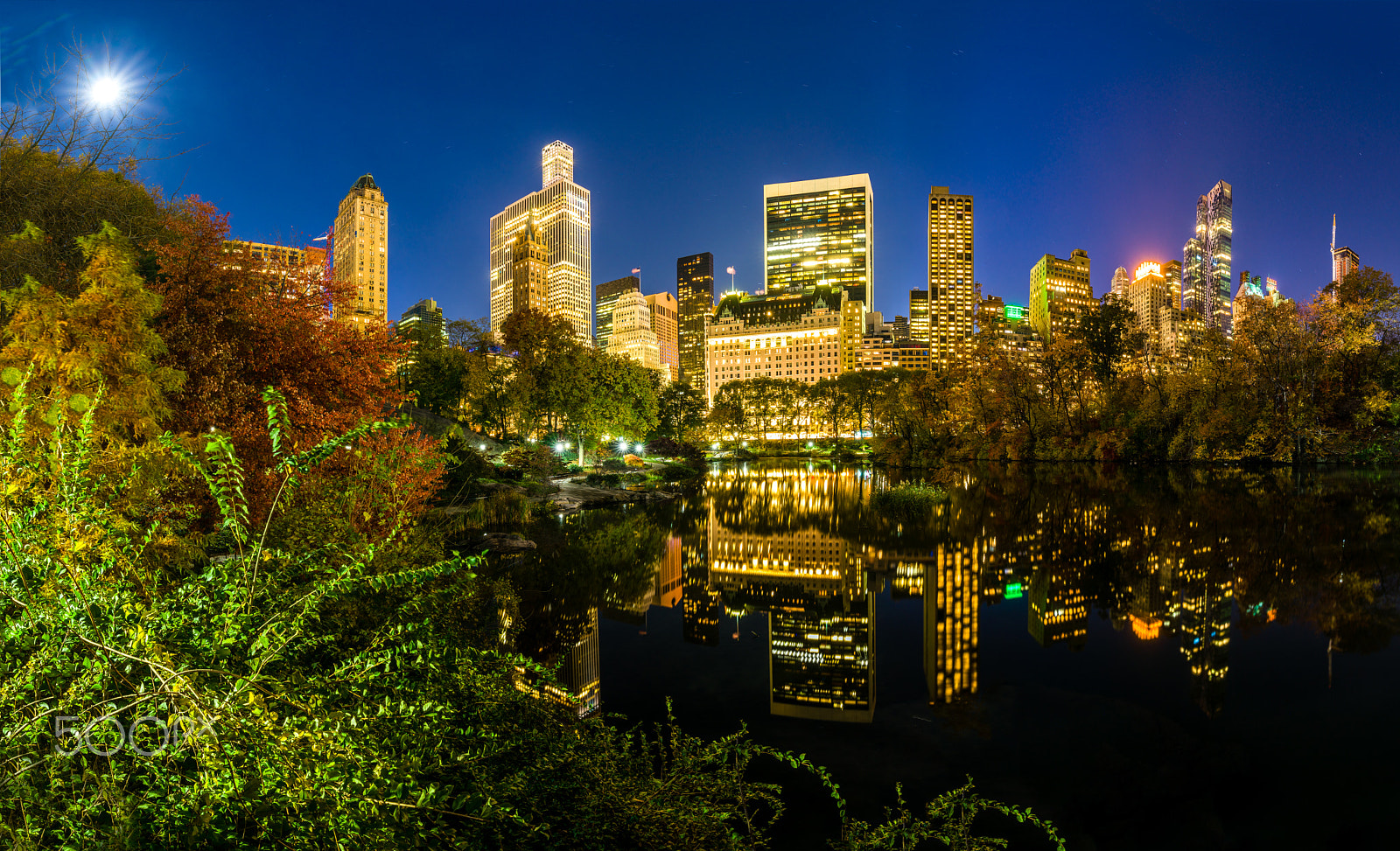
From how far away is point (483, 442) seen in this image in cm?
3834

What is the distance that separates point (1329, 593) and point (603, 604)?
13929 mm

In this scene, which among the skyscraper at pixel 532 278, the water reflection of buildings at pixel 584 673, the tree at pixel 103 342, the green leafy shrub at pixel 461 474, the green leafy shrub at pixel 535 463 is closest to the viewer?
the water reflection of buildings at pixel 584 673

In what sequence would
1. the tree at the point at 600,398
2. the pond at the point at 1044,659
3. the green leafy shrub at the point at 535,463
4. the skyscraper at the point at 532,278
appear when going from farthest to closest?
the skyscraper at the point at 532,278, the tree at the point at 600,398, the green leafy shrub at the point at 535,463, the pond at the point at 1044,659

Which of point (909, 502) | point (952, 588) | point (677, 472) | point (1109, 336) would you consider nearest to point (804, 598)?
point (952, 588)

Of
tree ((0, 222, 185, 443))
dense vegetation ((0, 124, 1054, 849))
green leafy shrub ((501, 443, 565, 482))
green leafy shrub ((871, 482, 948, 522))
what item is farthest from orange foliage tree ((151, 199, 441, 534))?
green leafy shrub ((501, 443, 565, 482))

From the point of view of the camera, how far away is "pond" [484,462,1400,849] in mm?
5965

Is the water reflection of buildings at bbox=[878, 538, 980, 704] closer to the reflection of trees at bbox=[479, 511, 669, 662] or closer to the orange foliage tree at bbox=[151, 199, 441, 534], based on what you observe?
the reflection of trees at bbox=[479, 511, 669, 662]

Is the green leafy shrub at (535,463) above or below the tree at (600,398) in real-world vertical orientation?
below

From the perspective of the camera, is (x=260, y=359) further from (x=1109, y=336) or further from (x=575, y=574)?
(x=1109, y=336)

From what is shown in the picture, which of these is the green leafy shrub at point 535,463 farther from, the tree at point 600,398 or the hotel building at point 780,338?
the hotel building at point 780,338

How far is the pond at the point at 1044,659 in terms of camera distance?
5965 millimetres

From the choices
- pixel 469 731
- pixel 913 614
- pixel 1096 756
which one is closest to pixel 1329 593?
pixel 913 614

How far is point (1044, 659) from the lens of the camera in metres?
9.52

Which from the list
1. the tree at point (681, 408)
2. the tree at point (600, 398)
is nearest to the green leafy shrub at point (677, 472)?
the tree at point (600, 398)
